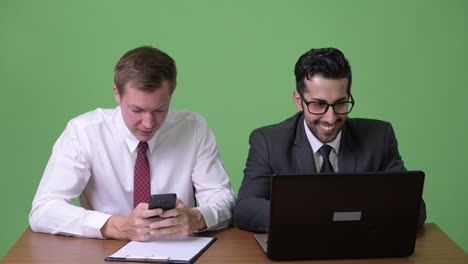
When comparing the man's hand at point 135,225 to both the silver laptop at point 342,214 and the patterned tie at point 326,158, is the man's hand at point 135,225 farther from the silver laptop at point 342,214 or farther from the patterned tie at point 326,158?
the patterned tie at point 326,158

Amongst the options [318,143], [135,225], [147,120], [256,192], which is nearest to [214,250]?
[135,225]

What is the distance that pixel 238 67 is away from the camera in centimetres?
357

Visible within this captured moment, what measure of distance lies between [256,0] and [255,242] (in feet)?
5.88

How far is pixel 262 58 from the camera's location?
11.7 feet

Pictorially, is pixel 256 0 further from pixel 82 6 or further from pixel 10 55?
pixel 10 55

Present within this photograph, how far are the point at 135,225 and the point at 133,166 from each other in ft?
1.70

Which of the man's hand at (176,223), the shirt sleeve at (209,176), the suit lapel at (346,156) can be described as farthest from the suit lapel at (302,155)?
the man's hand at (176,223)

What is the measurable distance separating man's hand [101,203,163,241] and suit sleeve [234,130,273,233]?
1.11ft

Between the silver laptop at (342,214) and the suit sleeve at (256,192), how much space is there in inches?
11.8

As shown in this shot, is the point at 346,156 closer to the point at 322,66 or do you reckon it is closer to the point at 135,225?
the point at 322,66

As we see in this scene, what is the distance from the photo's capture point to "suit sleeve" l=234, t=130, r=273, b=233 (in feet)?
7.28

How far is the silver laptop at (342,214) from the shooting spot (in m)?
1.80

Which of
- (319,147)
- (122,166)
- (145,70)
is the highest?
(145,70)

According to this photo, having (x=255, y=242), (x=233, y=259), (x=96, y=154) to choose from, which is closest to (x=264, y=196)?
(x=255, y=242)
